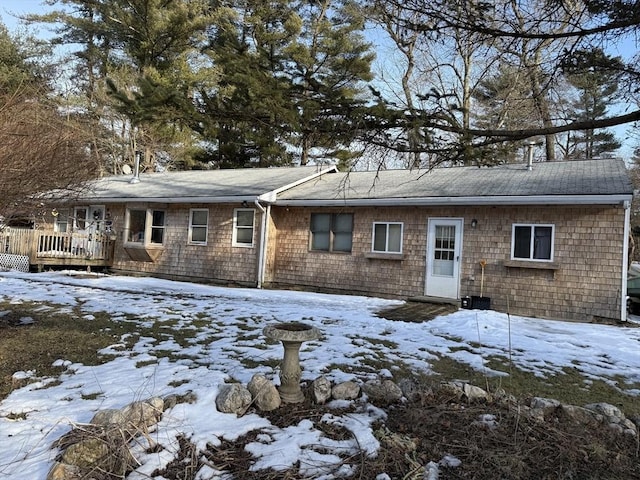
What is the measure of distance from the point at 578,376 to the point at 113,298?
320 inches

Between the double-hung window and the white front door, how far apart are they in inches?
85.0

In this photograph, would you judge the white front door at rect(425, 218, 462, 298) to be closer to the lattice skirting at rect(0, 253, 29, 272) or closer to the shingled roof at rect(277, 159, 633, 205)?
the shingled roof at rect(277, 159, 633, 205)

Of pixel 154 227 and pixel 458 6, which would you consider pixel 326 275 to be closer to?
pixel 154 227

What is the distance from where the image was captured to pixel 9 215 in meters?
5.06

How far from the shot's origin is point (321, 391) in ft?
11.9

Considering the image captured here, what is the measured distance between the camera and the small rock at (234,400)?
3344mm

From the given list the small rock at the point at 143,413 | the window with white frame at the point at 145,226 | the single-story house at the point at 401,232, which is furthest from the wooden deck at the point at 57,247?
the small rock at the point at 143,413

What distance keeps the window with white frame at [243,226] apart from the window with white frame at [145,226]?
2.68 meters

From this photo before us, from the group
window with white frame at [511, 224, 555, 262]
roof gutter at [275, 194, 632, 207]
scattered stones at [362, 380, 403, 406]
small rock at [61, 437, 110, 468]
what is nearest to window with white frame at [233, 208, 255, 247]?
roof gutter at [275, 194, 632, 207]

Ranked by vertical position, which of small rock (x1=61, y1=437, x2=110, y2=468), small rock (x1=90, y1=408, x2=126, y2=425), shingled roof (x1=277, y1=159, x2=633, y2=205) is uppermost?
shingled roof (x1=277, y1=159, x2=633, y2=205)

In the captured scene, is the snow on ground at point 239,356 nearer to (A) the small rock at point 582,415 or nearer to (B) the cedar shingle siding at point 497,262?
(B) the cedar shingle siding at point 497,262

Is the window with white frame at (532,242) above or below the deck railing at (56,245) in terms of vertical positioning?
above

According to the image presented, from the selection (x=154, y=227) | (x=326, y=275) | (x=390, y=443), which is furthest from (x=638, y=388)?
(x=154, y=227)

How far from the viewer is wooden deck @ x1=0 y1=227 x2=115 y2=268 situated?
1343 cm
